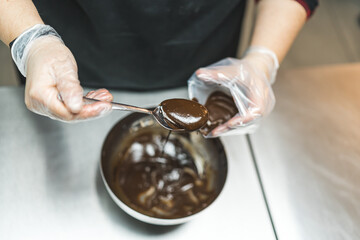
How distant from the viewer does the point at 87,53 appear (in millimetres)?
1235

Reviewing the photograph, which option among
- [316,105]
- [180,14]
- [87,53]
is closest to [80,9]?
[87,53]

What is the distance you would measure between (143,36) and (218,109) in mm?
362

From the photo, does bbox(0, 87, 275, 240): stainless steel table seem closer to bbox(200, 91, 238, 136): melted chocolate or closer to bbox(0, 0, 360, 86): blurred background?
bbox(200, 91, 238, 136): melted chocolate

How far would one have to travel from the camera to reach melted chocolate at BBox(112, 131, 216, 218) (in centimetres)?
107

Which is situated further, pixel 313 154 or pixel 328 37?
pixel 328 37

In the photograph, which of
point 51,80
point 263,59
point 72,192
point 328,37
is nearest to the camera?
point 51,80

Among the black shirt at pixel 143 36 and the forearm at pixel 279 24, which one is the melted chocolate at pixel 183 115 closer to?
the black shirt at pixel 143 36

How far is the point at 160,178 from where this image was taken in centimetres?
114

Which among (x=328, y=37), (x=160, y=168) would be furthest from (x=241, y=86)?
(x=328, y=37)

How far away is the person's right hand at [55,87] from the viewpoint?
0.85m

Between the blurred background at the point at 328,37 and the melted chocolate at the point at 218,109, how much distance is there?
1.58m

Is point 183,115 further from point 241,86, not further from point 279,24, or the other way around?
point 279,24

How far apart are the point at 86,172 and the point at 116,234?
0.77 ft

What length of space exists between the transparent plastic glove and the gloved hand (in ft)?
1.18
